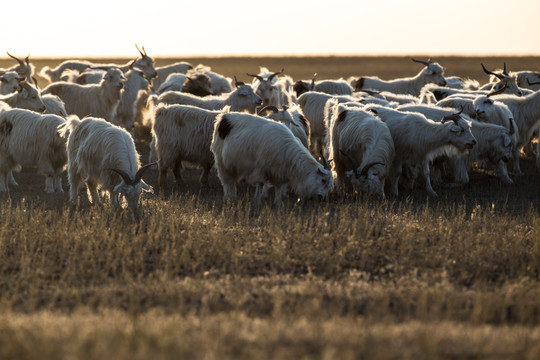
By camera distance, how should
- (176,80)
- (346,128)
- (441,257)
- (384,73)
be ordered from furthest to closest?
1. (384,73)
2. (176,80)
3. (346,128)
4. (441,257)

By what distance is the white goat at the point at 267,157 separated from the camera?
1063 centimetres

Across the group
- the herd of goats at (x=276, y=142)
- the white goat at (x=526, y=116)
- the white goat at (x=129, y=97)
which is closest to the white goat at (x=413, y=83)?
the herd of goats at (x=276, y=142)

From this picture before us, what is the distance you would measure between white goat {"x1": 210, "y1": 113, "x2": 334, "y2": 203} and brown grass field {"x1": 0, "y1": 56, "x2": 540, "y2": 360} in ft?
1.25

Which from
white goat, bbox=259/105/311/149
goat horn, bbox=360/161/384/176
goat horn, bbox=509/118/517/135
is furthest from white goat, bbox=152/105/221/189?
goat horn, bbox=509/118/517/135

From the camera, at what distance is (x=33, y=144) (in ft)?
40.1

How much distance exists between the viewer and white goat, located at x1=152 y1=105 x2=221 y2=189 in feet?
42.4

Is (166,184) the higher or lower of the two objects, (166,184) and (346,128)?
the lower

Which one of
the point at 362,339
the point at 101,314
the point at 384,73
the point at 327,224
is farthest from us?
the point at 384,73

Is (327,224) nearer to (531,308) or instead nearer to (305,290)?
(305,290)

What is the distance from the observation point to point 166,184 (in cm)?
1369

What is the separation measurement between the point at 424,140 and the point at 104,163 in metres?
4.69

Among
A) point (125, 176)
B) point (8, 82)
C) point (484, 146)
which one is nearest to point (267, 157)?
point (125, 176)

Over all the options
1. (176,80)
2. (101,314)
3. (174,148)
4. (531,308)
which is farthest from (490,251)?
(176,80)

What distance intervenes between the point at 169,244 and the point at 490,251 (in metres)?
3.13
